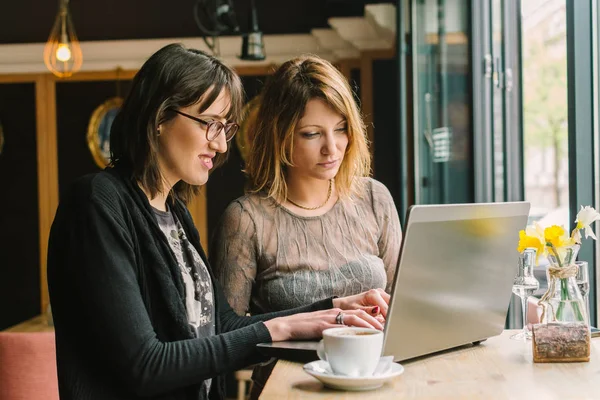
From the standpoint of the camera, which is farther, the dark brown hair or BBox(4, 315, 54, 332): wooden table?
BBox(4, 315, 54, 332): wooden table

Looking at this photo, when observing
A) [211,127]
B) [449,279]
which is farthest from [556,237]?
[211,127]

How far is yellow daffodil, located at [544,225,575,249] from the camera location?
1552 millimetres

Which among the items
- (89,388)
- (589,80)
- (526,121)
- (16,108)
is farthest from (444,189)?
(16,108)

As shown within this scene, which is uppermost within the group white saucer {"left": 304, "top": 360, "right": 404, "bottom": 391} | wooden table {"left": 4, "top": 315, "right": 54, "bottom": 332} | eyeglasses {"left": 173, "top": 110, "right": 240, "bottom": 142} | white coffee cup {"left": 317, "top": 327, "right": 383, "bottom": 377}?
eyeglasses {"left": 173, "top": 110, "right": 240, "bottom": 142}

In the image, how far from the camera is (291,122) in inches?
85.2

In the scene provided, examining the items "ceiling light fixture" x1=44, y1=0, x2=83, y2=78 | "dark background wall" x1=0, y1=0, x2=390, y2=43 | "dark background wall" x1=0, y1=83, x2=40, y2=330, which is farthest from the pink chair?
"dark background wall" x1=0, y1=83, x2=40, y2=330

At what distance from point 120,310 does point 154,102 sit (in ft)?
1.48

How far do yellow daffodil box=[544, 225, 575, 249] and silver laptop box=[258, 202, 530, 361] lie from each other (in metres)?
0.09

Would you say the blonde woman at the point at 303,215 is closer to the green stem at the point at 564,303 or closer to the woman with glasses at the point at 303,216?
the woman with glasses at the point at 303,216

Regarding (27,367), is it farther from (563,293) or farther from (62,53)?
(62,53)

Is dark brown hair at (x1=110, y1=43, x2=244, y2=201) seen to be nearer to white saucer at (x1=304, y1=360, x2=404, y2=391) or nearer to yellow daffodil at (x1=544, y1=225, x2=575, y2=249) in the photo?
white saucer at (x1=304, y1=360, x2=404, y2=391)

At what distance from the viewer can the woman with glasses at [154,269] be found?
149 cm

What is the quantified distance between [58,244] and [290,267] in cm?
72

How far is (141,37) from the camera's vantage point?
7.11 metres
